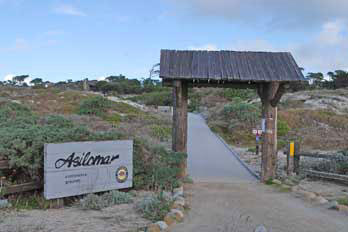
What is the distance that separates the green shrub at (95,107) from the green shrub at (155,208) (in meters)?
24.1

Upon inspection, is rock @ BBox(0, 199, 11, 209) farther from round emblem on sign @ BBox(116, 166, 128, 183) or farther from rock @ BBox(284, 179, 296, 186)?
rock @ BBox(284, 179, 296, 186)

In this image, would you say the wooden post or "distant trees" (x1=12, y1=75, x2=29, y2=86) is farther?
"distant trees" (x1=12, y1=75, x2=29, y2=86)

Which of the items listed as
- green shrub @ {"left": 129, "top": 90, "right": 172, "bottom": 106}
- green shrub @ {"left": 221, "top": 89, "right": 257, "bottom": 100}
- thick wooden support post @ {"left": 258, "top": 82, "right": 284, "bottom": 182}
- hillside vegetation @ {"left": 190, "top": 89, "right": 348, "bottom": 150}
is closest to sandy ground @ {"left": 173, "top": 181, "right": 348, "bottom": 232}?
thick wooden support post @ {"left": 258, "top": 82, "right": 284, "bottom": 182}

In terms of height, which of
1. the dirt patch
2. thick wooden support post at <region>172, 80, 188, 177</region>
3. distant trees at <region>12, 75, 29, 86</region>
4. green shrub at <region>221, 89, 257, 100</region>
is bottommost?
the dirt patch

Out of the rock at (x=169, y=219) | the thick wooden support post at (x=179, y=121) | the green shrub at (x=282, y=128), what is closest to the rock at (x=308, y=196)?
the thick wooden support post at (x=179, y=121)

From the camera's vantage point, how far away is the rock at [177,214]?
6590 mm

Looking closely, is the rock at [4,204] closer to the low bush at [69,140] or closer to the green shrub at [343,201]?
the low bush at [69,140]

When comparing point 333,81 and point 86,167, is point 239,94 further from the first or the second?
point 86,167

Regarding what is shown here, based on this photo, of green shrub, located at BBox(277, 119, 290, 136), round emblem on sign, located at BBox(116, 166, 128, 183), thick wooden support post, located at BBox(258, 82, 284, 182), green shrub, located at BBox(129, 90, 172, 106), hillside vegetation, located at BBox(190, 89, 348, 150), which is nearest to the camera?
round emblem on sign, located at BBox(116, 166, 128, 183)

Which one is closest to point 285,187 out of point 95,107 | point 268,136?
point 268,136

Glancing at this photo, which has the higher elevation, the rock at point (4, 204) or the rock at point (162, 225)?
the rock at point (4, 204)

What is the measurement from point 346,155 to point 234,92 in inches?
1596

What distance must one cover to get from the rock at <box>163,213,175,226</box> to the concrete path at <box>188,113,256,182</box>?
4.43 meters

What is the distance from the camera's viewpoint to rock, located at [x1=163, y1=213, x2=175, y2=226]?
20.8 ft
